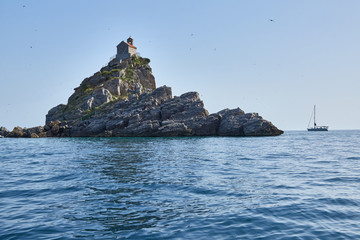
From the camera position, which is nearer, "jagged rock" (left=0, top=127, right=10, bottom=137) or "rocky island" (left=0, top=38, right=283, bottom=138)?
"rocky island" (left=0, top=38, right=283, bottom=138)

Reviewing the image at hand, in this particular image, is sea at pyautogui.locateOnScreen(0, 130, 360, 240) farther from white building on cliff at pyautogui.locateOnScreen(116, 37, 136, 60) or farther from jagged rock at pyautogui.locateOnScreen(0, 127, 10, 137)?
white building on cliff at pyautogui.locateOnScreen(116, 37, 136, 60)

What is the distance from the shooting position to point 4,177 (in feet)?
47.9

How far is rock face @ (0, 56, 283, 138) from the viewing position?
231 feet

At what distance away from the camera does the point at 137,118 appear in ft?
243

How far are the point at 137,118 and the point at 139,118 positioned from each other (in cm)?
63

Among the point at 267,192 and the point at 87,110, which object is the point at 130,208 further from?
the point at 87,110

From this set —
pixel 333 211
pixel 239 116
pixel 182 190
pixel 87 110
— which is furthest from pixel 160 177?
pixel 87 110

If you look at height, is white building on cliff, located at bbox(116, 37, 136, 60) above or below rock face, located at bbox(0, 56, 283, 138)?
above

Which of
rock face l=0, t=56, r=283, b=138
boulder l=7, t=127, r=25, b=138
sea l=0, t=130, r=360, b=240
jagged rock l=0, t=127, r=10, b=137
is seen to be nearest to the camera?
sea l=0, t=130, r=360, b=240

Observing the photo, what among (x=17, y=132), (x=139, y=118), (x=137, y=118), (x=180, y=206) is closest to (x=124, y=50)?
(x=139, y=118)

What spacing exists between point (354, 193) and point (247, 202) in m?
4.91

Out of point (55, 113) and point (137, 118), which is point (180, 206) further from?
point (55, 113)

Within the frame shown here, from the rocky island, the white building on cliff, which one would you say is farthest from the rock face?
the white building on cliff

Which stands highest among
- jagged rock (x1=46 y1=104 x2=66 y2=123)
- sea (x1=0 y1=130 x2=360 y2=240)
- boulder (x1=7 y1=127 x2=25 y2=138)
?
jagged rock (x1=46 y1=104 x2=66 y2=123)
